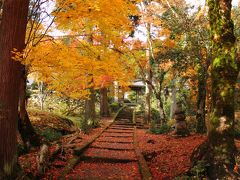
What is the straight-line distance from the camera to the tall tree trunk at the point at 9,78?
680 cm

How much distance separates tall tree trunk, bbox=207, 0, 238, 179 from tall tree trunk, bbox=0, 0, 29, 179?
15.3ft

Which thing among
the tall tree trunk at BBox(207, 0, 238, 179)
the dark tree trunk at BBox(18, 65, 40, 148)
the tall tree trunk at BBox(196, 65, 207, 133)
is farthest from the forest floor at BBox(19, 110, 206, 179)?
the tall tree trunk at BBox(196, 65, 207, 133)

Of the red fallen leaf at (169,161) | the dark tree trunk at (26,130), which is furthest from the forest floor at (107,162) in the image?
the dark tree trunk at (26,130)

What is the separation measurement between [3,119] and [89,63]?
361 centimetres

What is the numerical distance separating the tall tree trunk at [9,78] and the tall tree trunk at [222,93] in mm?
4673

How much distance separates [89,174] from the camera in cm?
898

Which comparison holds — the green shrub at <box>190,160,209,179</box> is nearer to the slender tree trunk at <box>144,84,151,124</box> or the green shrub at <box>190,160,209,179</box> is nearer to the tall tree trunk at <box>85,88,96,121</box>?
the tall tree trunk at <box>85,88,96,121</box>

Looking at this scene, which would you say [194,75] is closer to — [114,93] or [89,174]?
[89,174]

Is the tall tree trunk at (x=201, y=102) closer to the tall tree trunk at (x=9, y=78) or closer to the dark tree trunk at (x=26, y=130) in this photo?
the dark tree trunk at (x=26, y=130)

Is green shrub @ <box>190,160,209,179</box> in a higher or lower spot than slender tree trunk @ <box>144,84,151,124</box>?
lower

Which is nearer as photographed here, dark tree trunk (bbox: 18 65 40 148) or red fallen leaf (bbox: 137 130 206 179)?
red fallen leaf (bbox: 137 130 206 179)

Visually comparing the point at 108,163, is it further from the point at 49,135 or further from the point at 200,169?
the point at 200,169

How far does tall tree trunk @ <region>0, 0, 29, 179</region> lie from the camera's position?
6.80 metres

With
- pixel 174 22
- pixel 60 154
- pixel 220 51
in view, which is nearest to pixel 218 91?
pixel 220 51
